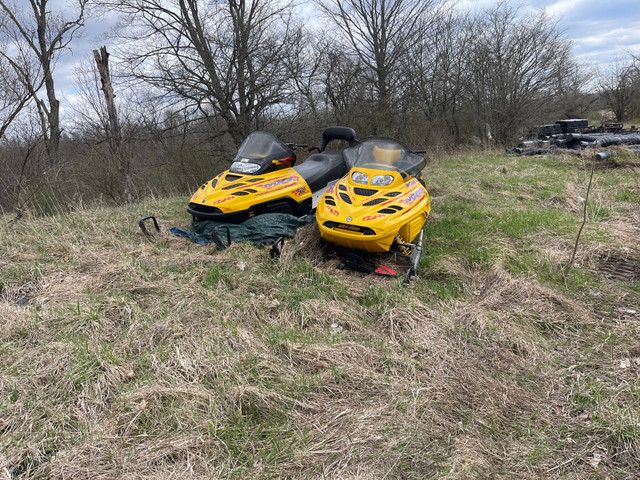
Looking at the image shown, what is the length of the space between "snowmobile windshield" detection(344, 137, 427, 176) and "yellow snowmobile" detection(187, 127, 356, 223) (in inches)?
20.5

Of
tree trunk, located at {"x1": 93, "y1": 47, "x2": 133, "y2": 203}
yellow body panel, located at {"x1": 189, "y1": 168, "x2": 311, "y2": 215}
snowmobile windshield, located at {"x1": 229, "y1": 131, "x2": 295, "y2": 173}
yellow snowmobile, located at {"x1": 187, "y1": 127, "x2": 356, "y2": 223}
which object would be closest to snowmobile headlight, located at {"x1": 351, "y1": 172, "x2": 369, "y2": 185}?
yellow snowmobile, located at {"x1": 187, "y1": 127, "x2": 356, "y2": 223}

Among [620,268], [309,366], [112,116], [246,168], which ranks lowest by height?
[620,268]

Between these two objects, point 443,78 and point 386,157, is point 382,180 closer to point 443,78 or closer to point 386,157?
point 386,157

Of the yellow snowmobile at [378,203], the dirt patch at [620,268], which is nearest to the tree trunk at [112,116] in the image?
the yellow snowmobile at [378,203]

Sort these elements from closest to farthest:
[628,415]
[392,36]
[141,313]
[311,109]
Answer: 1. [628,415]
2. [141,313]
3. [311,109]
4. [392,36]

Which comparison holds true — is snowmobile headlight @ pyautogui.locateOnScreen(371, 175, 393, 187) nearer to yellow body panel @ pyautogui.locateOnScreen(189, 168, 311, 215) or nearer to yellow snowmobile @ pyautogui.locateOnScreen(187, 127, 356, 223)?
yellow snowmobile @ pyautogui.locateOnScreen(187, 127, 356, 223)

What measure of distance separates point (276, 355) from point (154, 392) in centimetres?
76

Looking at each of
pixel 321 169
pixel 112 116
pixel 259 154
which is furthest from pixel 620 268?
pixel 112 116

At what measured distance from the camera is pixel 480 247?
4305 millimetres

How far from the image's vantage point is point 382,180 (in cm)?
403

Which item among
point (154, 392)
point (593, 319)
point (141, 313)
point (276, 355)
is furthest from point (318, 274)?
point (593, 319)

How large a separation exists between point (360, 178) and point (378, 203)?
53 cm

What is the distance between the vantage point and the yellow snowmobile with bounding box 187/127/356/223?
454cm

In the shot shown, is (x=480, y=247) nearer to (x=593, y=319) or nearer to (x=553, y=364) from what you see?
(x=593, y=319)
